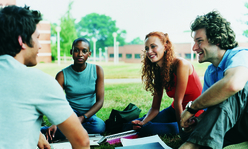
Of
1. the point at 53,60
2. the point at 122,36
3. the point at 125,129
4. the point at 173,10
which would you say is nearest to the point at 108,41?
the point at 122,36

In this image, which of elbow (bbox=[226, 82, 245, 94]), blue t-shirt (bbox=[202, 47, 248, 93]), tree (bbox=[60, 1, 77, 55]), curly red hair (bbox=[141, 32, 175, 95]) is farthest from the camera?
tree (bbox=[60, 1, 77, 55])

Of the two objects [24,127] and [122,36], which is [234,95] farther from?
[122,36]

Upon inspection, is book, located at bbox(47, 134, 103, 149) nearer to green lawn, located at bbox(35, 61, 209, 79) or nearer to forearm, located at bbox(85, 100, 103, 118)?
forearm, located at bbox(85, 100, 103, 118)

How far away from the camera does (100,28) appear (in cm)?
3603

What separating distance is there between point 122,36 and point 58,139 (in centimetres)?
3557

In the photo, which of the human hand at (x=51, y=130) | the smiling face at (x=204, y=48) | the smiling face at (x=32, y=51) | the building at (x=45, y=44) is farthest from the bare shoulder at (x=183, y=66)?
the building at (x=45, y=44)

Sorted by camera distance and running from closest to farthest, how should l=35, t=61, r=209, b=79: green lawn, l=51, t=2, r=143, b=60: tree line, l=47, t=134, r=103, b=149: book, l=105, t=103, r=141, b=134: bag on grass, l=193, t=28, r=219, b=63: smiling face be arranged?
l=193, t=28, r=219, b=63: smiling face, l=47, t=134, r=103, b=149: book, l=105, t=103, r=141, b=134: bag on grass, l=35, t=61, r=209, b=79: green lawn, l=51, t=2, r=143, b=60: tree line

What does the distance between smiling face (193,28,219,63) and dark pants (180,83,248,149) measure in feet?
1.38

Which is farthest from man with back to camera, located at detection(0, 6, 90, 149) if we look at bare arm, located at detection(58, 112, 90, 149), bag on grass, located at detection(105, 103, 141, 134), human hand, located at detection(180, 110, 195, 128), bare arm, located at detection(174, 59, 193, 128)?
bag on grass, located at detection(105, 103, 141, 134)

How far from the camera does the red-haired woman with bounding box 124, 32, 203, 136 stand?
7.48 ft

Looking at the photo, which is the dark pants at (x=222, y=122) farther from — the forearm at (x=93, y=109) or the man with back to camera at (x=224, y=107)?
the forearm at (x=93, y=109)

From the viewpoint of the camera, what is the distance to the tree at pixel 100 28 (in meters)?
34.1

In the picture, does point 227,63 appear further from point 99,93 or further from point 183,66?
point 99,93

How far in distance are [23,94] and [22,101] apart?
0.03 meters
